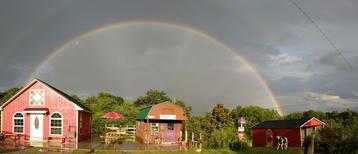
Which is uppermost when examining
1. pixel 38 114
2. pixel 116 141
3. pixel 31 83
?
pixel 31 83

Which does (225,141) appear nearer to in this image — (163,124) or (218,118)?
(163,124)

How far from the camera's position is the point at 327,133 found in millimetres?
22953

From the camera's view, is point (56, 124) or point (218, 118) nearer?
point (56, 124)

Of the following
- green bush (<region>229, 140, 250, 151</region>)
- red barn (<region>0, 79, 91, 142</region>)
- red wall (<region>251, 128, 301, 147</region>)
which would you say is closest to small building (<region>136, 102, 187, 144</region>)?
red barn (<region>0, 79, 91, 142</region>)

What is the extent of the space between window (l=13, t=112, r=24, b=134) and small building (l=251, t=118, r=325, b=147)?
2911 centimetres

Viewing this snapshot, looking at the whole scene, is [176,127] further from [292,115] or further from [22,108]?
[292,115]

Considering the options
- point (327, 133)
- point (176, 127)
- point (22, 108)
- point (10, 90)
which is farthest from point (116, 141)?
point (10, 90)

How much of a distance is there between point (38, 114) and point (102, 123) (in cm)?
1696

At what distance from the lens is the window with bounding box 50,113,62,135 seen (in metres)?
33.3

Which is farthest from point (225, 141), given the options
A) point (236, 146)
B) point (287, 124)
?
point (287, 124)

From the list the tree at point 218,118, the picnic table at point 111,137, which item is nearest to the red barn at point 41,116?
the picnic table at point 111,137

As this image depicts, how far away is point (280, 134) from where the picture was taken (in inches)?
1857

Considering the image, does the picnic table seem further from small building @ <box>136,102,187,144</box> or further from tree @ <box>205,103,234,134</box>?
tree @ <box>205,103,234,134</box>

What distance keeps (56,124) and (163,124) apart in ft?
32.1
